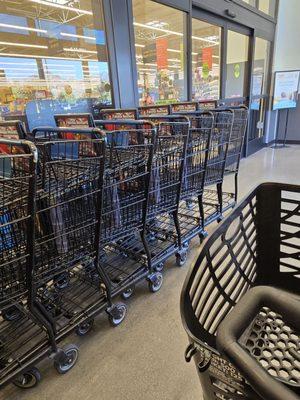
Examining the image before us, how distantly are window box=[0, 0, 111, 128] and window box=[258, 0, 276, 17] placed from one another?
488cm

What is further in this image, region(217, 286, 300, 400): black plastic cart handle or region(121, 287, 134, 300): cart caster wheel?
region(121, 287, 134, 300): cart caster wheel

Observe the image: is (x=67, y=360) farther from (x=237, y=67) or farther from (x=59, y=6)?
(x=237, y=67)

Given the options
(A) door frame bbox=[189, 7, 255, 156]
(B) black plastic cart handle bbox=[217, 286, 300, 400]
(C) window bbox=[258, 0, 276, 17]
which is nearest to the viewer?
(B) black plastic cart handle bbox=[217, 286, 300, 400]

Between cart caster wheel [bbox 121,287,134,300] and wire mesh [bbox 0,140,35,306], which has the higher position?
wire mesh [bbox 0,140,35,306]

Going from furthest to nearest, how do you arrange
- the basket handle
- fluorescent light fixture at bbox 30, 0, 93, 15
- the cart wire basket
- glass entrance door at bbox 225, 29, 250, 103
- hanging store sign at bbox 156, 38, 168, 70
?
glass entrance door at bbox 225, 29, 250, 103, hanging store sign at bbox 156, 38, 168, 70, fluorescent light fixture at bbox 30, 0, 93, 15, the cart wire basket, the basket handle

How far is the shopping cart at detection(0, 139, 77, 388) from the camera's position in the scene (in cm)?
118

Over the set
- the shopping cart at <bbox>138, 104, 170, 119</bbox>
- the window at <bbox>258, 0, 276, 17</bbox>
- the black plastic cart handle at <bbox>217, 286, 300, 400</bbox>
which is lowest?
the black plastic cart handle at <bbox>217, 286, 300, 400</bbox>

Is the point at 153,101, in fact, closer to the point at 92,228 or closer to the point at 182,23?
the point at 182,23

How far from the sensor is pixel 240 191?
4027mm

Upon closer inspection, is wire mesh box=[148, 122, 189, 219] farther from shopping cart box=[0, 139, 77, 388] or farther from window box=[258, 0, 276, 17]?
window box=[258, 0, 276, 17]

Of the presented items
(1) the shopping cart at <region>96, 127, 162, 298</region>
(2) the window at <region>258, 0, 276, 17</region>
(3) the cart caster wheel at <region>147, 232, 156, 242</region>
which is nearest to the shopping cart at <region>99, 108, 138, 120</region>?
(1) the shopping cart at <region>96, 127, 162, 298</region>

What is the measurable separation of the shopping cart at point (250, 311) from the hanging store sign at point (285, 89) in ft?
21.6

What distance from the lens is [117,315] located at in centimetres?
181

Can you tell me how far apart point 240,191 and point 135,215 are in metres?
2.51
